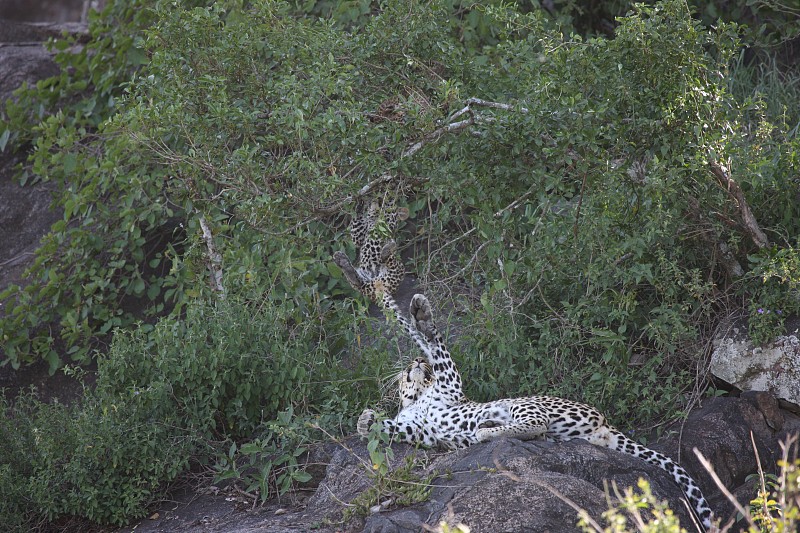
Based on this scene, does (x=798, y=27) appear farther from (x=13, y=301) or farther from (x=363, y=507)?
(x=13, y=301)

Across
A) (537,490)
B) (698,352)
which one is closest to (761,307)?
(698,352)

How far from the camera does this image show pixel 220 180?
686 centimetres

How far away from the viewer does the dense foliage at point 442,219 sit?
6.37m

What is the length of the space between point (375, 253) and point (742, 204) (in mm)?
3044

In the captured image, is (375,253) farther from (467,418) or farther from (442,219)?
(467,418)

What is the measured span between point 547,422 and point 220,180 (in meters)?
2.74

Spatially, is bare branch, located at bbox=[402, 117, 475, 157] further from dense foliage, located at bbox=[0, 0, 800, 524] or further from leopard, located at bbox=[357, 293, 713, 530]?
leopard, located at bbox=[357, 293, 713, 530]

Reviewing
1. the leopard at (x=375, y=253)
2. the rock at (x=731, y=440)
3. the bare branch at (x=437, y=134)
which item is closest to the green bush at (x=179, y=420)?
the leopard at (x=375, y=253)

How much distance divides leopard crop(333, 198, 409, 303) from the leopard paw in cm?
139

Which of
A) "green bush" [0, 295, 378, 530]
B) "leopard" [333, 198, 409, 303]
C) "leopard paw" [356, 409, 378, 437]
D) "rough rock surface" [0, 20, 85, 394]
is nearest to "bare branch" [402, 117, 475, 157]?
"leopard" [333, 198, 409, 303]

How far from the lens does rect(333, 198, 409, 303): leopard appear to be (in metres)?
7.74

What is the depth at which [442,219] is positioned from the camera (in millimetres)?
7508

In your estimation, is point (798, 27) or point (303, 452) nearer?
point (303, 452)

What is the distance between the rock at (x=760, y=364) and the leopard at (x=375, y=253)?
249 centimetres
